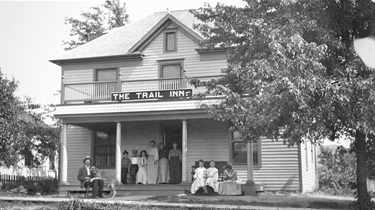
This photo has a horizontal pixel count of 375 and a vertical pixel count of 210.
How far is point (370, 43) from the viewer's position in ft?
45.3

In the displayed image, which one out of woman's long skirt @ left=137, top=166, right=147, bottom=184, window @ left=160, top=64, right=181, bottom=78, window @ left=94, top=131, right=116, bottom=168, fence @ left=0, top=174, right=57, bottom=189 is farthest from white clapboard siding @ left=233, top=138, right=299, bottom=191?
fence @ left=0, top=174, right=57, bottom=189

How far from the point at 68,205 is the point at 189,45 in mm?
12311

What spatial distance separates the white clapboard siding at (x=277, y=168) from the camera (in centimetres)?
2130

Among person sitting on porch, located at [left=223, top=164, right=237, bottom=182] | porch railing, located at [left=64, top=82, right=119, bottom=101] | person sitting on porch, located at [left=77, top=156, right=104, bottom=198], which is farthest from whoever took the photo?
porch railing, located at [left=64, top=82, right=119, bottom=101]

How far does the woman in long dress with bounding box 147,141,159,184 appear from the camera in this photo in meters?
21.1

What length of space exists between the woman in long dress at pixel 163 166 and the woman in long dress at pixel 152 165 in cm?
17

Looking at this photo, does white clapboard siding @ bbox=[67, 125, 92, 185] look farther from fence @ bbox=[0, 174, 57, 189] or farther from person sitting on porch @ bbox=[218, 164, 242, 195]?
person sitting on porch @ bbox=[218, 164, 242, 195]

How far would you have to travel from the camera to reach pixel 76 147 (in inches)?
948

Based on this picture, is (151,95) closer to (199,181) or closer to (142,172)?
(142,172)

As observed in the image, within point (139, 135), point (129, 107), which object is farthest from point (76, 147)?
point (129, 107)

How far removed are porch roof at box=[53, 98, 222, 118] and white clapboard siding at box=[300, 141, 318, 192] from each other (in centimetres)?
482

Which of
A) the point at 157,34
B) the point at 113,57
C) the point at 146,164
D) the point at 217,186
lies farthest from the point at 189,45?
the point at 217,186

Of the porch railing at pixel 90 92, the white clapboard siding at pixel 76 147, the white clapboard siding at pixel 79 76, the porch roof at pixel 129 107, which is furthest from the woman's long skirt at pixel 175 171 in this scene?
→ the white clapboard siding at pixel 79 76

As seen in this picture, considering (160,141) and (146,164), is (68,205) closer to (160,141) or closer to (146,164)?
(146,164)
